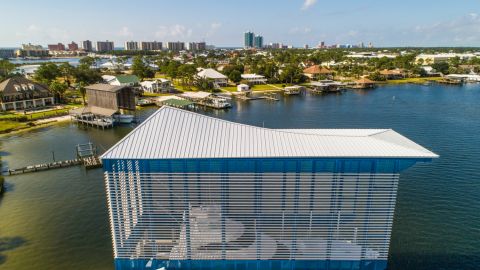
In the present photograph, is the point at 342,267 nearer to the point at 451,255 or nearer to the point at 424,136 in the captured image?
the point at 451,255

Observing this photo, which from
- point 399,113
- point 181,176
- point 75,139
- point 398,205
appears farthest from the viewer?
point 399,113

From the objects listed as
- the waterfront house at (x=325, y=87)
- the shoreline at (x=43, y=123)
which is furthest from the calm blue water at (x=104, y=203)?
the waterfront house at (x=325, y=87)

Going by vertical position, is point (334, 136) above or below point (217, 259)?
above

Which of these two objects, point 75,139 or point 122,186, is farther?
point 75,139

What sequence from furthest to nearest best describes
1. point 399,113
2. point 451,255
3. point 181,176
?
point 399,113, point 451,255, point 181,176

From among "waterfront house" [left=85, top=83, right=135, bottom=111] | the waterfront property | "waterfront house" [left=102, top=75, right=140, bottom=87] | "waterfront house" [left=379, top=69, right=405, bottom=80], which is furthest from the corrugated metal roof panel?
"waterfront house" [left=379, top=69, right=405, bottom=80]

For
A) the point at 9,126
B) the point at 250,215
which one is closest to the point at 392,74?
the point at 9,126

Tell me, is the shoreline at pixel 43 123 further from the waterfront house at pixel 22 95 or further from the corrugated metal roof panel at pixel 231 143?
the corrugated metal roof panel at pixel 231 143

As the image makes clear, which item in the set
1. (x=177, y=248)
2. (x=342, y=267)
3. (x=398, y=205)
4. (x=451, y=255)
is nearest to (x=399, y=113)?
(x=398, y=205)
